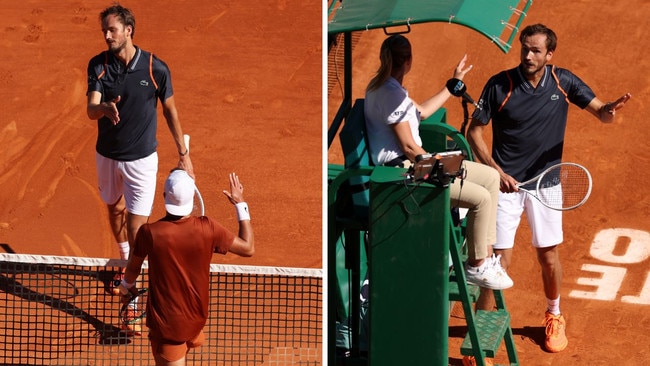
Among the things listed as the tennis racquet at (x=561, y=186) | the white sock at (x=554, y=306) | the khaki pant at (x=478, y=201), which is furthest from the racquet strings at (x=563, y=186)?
the khaki pant at (x=478, y=201)

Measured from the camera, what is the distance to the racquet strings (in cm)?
1008

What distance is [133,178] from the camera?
10211 mm

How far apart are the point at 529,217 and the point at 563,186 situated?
37 cm

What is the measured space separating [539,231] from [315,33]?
19.6 feet

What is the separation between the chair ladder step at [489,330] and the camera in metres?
8.84

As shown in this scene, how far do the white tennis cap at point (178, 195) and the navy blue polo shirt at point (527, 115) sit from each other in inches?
113

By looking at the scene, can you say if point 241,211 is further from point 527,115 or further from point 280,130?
point 280,130

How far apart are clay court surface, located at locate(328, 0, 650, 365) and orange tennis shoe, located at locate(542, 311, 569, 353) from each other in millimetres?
77

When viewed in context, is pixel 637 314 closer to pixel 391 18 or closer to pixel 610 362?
pixel 610 362

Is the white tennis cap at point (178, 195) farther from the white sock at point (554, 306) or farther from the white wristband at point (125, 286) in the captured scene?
the white sock at point (554, 306)

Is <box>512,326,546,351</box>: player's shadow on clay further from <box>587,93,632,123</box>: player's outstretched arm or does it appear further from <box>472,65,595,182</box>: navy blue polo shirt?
<box>587,93,632,123</box>: player's outstretched arm

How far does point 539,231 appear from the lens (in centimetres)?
1023

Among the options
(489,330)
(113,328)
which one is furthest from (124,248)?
(489,330)

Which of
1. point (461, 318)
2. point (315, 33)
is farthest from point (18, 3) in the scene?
point (461, 318)
